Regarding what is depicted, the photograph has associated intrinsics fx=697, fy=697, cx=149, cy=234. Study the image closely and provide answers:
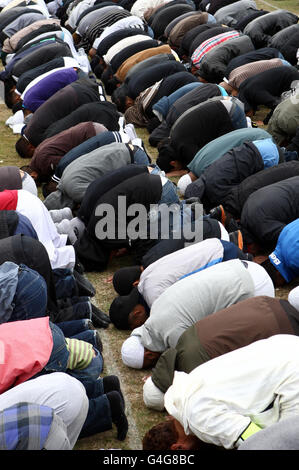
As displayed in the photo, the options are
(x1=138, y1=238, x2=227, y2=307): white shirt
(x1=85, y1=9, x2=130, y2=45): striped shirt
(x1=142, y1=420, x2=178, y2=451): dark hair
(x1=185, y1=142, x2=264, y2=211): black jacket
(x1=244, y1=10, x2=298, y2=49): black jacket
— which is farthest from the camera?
(x1=85, y1=9, x2=130, y2=45): striped shirt

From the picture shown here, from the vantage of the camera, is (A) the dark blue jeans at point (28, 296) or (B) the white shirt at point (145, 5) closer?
(A) the dark blue jeans at point (28, 296)

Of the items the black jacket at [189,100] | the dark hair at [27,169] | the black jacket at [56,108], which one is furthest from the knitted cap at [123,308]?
the black jacket at [56,108]

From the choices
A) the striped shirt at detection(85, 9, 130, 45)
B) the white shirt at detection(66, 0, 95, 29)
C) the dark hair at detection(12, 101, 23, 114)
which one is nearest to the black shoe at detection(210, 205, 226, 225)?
the dark hair at detection(12, 101, 23, 114)

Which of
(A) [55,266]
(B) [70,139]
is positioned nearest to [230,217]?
(A) [55,266]

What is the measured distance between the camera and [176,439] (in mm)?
3262

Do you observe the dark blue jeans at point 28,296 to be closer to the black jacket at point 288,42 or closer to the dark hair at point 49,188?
the dark hair at point 49,188

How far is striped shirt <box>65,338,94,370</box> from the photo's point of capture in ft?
12.3

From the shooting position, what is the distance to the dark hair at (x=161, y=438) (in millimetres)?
3268

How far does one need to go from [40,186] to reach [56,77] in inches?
72.3

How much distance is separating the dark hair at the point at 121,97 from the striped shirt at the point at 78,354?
16.7ft

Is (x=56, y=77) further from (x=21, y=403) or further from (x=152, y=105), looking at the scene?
(x=21, y=403)

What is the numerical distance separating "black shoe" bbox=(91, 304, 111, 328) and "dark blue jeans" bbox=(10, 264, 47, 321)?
70 cm

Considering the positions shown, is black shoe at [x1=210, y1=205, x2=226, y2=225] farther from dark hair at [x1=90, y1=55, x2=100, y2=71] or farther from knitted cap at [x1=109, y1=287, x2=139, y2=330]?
dark hair at [x1=90, y1=55, x2=100, y2=71]

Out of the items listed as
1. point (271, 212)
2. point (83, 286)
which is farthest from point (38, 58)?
point (271, 212)
